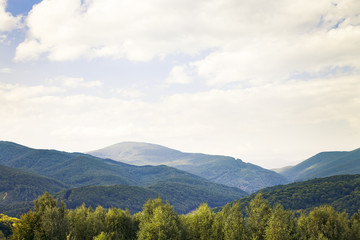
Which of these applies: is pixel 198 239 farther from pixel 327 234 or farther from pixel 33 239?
pixel 33 239

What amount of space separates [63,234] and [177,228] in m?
33.5

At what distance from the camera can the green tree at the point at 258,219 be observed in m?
82.8

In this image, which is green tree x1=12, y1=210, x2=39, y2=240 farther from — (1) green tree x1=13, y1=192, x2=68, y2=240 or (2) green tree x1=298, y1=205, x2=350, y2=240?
(2) green tree x1=298, y1=205, x2=350, y2=240

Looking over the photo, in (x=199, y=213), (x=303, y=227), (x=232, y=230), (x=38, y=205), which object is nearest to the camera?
(x=38, y=205)

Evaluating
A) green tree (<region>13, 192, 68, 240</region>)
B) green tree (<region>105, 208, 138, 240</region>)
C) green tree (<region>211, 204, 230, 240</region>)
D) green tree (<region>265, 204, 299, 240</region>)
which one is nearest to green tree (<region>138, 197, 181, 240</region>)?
green tree (<region>211, 204, 230, 240</region>)

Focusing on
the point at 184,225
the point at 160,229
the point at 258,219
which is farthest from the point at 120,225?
the point at 258,219

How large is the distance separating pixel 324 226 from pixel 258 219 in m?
22.3

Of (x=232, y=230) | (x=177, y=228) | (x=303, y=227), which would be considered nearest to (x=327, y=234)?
(x=303, y=227)

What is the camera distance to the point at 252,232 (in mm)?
83875

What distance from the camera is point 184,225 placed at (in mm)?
96812

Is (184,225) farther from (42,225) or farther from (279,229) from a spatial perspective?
(42,225)

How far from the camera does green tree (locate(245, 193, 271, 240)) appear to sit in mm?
82819

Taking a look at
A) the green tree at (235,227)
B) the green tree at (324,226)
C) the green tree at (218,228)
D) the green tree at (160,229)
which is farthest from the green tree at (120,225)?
the green tree at (324,226)

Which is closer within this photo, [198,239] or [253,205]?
[253,205]
